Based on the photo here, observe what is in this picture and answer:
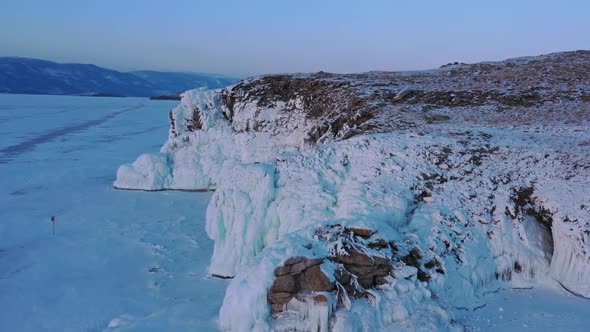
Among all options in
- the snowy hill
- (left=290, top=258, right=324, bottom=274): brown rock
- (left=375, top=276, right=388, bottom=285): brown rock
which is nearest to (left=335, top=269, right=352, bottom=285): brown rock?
the snowy hill

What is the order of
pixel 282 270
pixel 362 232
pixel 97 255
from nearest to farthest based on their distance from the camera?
pixel 282 270, pixel 362 232, pixel 97 255

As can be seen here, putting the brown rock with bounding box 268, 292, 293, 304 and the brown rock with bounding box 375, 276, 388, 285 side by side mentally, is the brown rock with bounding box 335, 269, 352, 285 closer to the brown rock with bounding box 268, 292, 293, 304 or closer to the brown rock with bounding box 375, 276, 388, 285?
the brown rock with bounding box 375, 276, 388, 285

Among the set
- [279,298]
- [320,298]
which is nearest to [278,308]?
[279,298]

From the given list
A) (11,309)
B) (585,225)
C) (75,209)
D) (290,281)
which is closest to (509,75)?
(585,225)

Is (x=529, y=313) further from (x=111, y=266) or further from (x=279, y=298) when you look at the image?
(x=111, y=266)

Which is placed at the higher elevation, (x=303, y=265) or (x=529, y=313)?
(x=303, y=265)

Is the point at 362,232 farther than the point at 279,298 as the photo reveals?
Yes

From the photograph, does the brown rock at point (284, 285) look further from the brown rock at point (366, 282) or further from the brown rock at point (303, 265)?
the brown rock at point (366, 282)
